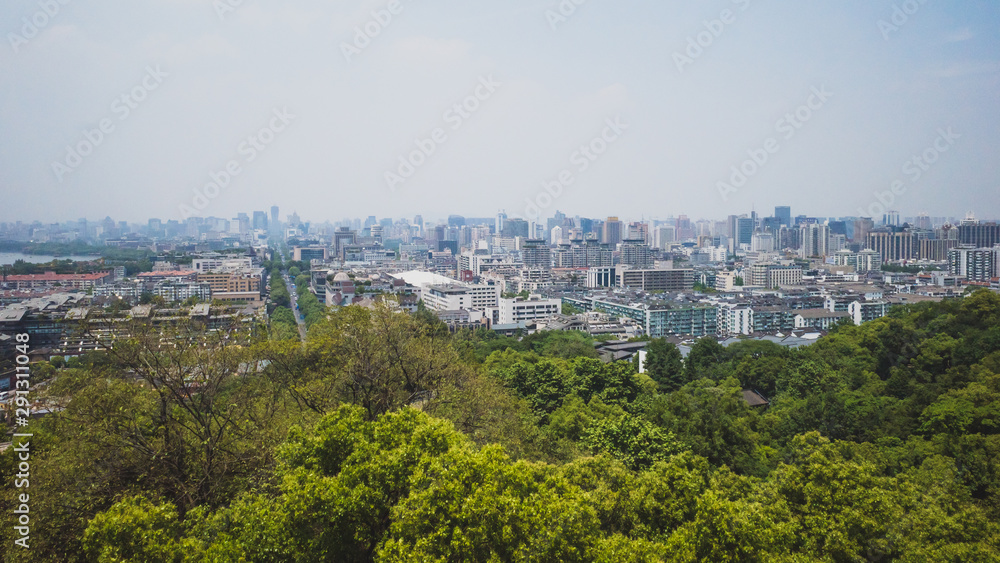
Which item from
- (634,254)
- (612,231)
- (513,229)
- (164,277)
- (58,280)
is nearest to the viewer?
(58,280)

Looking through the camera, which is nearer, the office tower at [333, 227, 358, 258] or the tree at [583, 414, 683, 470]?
the tree at [583, 414, 683, 470]

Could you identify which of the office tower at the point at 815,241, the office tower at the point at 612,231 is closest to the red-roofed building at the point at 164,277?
the office tower at the point at 612,231

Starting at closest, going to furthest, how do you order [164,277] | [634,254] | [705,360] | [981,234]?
[705,360], [164,277], [981,234], [634,254]

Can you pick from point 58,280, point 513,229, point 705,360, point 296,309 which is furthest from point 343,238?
point 705,360

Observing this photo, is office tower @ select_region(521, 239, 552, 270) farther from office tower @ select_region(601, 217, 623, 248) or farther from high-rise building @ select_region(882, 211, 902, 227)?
high-rise building @ select_region(882, 211, 902, 227)

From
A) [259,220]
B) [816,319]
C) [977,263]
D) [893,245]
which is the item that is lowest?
[816,319]

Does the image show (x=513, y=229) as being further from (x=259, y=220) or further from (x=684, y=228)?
(x=259, y=220)

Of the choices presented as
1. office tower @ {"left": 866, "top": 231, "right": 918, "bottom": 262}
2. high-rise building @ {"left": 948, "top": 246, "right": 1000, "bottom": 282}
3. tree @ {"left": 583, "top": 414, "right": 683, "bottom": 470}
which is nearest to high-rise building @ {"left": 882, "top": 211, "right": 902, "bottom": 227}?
office tower @ {"left": 866, "top": 231, "right": 918, "bottom": 262}
